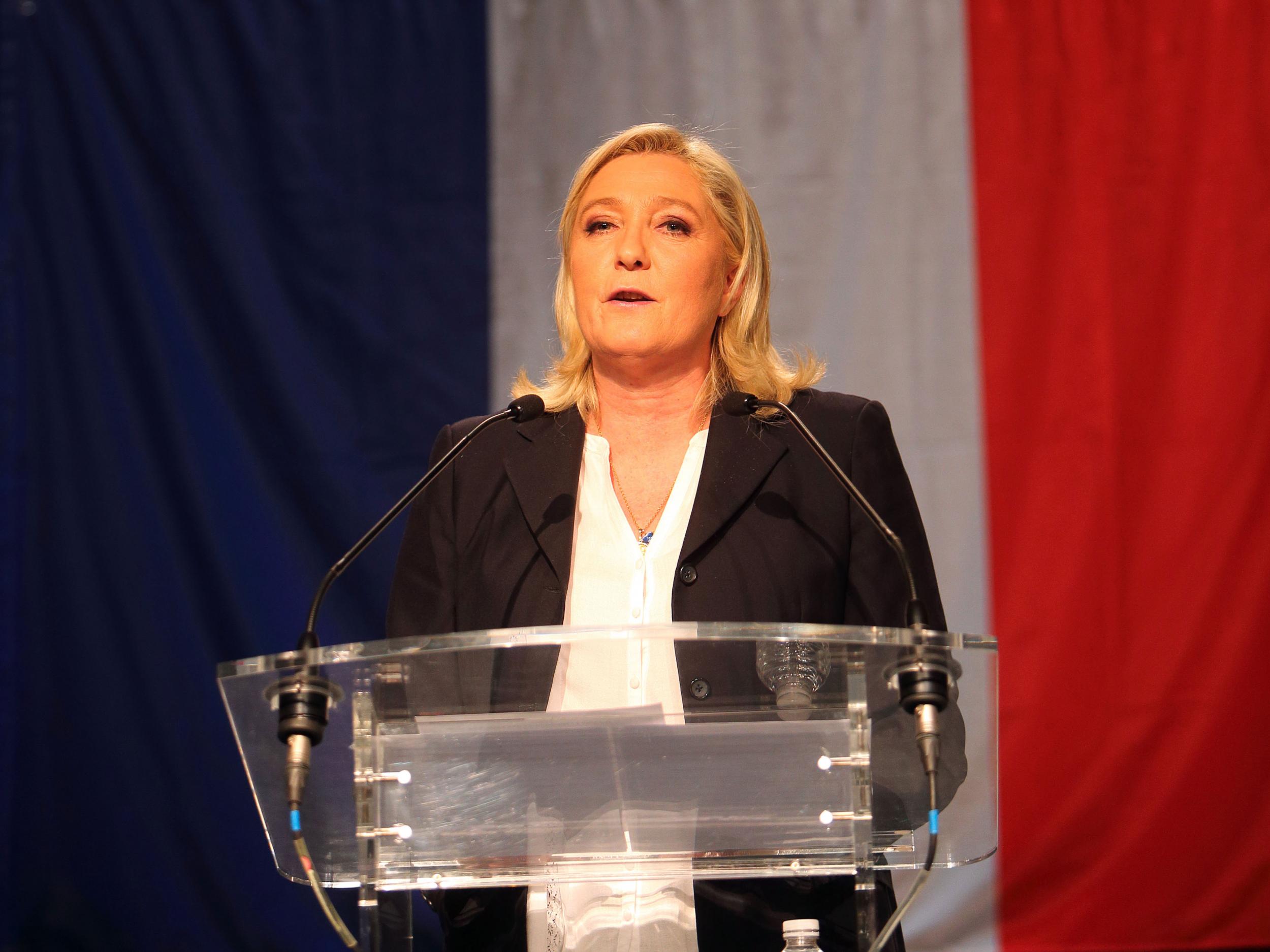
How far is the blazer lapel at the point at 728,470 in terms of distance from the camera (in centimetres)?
160

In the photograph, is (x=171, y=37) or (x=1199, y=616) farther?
(x=171, y=37)

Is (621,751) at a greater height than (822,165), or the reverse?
(822,165)

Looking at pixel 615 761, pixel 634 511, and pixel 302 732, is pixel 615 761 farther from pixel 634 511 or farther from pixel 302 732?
pixel 634 511

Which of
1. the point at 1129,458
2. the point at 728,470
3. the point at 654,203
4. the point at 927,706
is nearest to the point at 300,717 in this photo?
the point at 927,706

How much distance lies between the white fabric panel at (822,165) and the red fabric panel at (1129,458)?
70mm

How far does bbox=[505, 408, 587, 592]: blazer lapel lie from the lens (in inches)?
63.6

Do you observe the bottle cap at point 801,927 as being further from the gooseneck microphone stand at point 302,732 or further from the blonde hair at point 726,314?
the blonde hair at point 726,314

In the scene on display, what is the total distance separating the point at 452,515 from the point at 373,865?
670mm

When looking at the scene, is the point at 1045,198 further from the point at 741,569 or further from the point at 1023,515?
the point at 741,569

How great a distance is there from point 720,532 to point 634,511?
0.15 metres

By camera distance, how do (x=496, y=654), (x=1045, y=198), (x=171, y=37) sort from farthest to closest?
1. (x=171, y=37)
2. (x=1045, y=198)
3. (x=496, y=654)

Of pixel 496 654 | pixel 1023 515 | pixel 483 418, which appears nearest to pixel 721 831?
pixel 496 654

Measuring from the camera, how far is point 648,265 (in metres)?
1.78

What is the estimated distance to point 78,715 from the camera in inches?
112
